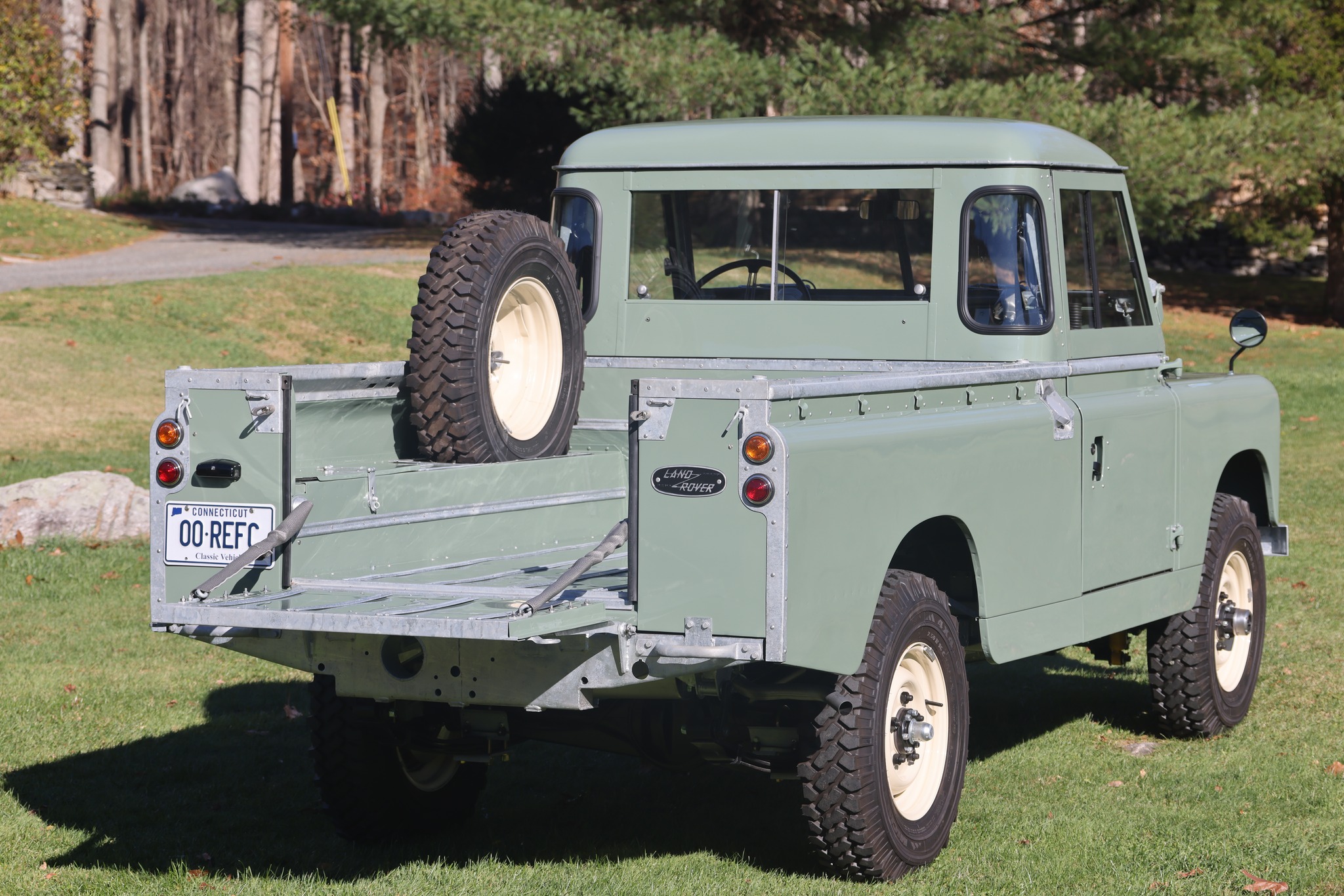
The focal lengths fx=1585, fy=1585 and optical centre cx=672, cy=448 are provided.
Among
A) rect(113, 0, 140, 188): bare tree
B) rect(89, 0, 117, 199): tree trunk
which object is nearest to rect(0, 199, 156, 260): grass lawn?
rect(89, 0, 117, 199): tree trunk

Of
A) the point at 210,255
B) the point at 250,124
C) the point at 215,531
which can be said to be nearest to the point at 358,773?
the point at 215,531

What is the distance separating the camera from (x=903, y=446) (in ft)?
15.5

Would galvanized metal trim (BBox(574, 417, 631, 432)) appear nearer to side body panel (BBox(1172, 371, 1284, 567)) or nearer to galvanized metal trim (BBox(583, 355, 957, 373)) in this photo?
galvanized metal trim (BBox(583, 355, 957, 373))

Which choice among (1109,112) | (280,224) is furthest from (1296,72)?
(280,224)

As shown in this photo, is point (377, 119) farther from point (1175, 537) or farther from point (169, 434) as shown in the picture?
point (169, 434)

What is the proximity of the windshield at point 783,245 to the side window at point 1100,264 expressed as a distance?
0.57 m

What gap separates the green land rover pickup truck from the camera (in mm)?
4277

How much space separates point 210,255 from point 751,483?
23747mm

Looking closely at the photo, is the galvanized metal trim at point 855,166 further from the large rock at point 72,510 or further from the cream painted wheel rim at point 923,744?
the large rock at point 72,510

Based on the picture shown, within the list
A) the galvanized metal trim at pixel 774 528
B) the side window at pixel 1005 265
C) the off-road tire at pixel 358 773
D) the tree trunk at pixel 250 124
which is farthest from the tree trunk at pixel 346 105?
the galvanized metal trim at pixel 774 528

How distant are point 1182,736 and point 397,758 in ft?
11.3

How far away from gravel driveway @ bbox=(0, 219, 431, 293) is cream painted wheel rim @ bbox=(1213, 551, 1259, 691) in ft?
59.1

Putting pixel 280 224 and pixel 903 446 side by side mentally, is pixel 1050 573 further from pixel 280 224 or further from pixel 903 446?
pixel 280 224

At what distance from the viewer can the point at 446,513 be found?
5129 mm
